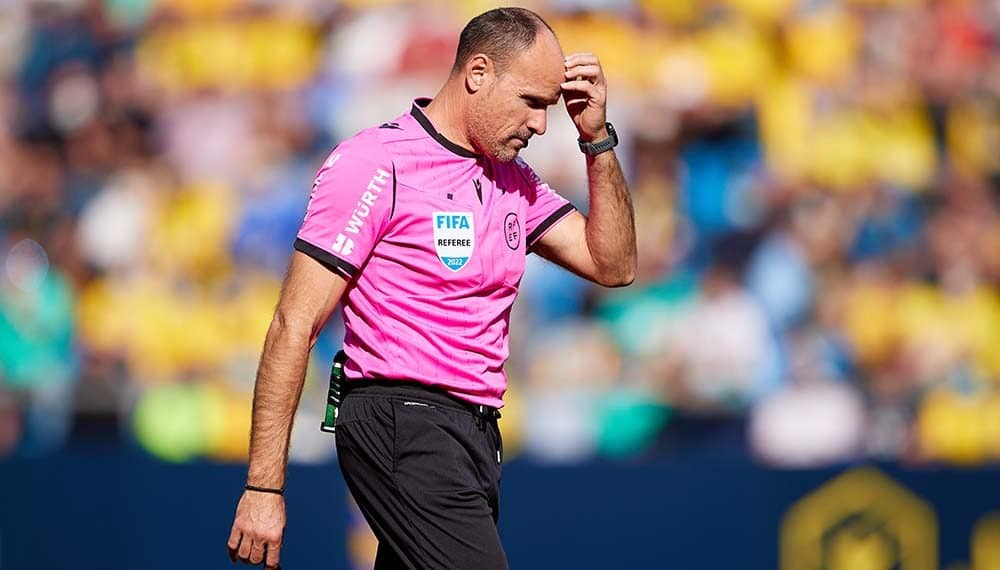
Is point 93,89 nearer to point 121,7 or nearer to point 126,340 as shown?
point 121,7

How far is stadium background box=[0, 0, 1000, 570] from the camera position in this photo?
25.3ft

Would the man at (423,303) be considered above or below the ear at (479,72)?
A: below

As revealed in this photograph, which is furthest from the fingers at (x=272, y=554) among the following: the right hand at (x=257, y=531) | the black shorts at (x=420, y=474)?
Answer: the black shorts at (x=420, y=474)

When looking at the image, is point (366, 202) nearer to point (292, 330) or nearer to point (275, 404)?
point (292, 330)

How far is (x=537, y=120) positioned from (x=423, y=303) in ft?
2.13

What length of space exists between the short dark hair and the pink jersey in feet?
0.90

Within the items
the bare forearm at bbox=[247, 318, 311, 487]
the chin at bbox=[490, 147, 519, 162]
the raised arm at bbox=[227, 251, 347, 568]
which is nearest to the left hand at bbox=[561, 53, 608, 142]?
the chin at bbox=[490, 147, 519, 162]

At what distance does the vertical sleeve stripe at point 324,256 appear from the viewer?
13.7 ft

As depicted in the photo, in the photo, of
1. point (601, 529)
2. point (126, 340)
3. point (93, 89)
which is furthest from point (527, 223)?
point (93, 89)

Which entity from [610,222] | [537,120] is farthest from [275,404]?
[610,222]

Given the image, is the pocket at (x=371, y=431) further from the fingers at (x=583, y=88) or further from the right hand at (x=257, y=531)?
the fingers at (x=583, y=88)

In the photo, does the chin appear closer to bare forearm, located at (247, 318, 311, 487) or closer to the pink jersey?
the pink jersey

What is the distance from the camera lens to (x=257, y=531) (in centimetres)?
406

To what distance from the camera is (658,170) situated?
983 cm
